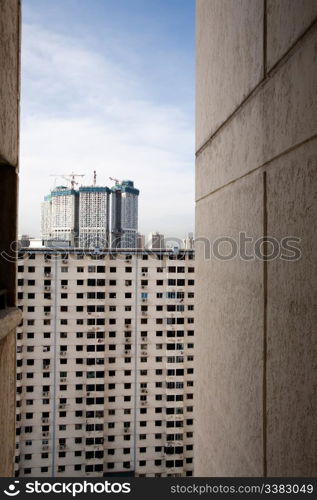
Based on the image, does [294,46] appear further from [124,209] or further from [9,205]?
[124,209]

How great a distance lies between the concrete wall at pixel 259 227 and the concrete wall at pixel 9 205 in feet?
2.37

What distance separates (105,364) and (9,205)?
40.0ft

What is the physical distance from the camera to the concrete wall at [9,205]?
4.18ft

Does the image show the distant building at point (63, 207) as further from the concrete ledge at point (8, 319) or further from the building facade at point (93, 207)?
the concrete ledge at point (8, 319)

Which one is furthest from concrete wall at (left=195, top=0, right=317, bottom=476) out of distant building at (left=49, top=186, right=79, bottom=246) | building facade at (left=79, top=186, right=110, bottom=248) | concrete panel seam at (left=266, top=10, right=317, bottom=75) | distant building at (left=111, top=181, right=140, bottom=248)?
distant building at (left=49, top=186, right=79, bottom=246)

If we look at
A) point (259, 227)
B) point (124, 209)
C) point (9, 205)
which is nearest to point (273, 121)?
point (259, 227)

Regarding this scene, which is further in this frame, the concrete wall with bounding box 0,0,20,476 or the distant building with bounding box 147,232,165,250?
the distant building with bounding box 147,232,165,250

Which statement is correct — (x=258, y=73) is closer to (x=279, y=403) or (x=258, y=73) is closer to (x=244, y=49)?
(x=244, y=49)

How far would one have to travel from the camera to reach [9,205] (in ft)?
4.69

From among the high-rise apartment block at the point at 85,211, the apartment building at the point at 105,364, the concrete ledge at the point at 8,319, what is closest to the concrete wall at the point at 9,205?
the concrete ledge at the point at 8,319

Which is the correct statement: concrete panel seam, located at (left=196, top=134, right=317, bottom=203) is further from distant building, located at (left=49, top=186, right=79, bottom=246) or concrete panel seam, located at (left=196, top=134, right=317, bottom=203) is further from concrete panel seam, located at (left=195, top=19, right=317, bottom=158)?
distant building, located at (left=49, top=186, right=79, bottom=246)

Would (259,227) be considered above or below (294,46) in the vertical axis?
below

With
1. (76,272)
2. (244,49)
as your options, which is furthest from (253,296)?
(76,272)

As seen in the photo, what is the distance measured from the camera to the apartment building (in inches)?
498
